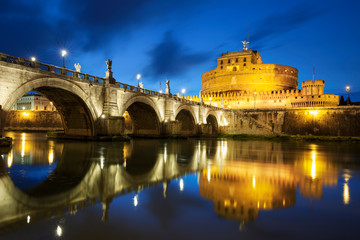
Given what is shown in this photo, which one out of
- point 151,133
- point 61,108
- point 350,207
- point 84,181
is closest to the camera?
point 350,207

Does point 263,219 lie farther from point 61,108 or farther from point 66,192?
point 61,108

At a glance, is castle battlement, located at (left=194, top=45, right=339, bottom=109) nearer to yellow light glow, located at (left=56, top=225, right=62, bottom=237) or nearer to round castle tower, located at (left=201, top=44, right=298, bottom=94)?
round castle tower, located at (left=201, top=44, right=298, bottom=94)

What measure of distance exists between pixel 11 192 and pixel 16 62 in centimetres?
1344

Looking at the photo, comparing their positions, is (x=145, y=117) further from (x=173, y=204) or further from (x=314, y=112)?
(x=314, y=112)

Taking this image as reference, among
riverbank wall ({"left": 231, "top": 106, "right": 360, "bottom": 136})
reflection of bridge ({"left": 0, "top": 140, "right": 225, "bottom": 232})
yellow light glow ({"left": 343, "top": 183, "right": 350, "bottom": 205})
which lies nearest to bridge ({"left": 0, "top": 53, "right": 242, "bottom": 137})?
reflection of bridge ({"left": 0, "top": 140, "right": 225, "bottom": 232})

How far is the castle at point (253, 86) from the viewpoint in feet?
214

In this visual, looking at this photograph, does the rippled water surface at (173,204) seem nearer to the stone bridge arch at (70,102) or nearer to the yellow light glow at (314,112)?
the stone bridge arch at (70,102)

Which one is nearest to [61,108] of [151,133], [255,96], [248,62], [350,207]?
[151,133]

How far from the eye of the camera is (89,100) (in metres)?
22.2

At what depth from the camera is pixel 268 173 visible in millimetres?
9625

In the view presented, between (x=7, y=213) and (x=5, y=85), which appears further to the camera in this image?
(x=5, y=85)

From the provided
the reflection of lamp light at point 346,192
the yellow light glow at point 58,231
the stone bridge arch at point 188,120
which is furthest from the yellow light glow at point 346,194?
the stone bridge arch at point 188,120

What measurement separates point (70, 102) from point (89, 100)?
6.66ft

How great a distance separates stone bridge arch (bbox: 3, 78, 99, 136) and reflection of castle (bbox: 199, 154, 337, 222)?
14.6 m
